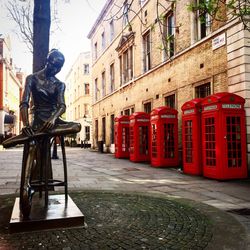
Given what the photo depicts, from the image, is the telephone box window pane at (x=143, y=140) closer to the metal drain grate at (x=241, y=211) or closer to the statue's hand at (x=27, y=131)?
the metal drain grate at (x=241, y=211)

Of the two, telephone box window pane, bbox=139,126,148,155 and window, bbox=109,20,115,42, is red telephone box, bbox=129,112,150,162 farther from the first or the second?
window, bbox=109,20,115,42

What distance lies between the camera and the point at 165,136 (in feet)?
44.4

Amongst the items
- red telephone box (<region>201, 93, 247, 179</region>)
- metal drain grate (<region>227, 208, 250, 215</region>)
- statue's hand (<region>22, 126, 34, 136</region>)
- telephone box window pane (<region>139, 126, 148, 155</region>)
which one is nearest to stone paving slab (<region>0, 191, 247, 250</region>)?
metal drain grate (<region>227, 208, 250, 215</region>)

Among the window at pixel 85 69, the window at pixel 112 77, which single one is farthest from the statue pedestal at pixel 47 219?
the window at pixel 85 69

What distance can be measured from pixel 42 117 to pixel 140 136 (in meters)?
11.6

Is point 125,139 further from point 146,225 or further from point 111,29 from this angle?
point 146,225

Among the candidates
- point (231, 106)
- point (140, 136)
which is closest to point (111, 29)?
point (140, 136)

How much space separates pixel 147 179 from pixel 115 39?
17937 millimetres

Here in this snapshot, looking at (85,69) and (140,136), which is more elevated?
(85,69)

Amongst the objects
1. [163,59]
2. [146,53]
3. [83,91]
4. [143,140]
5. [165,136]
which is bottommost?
[143,140]

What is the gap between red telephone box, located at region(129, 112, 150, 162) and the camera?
1623cm

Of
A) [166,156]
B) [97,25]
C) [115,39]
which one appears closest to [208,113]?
[166,156]

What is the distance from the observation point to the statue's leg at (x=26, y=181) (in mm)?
4117

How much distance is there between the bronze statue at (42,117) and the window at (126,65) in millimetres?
17558
